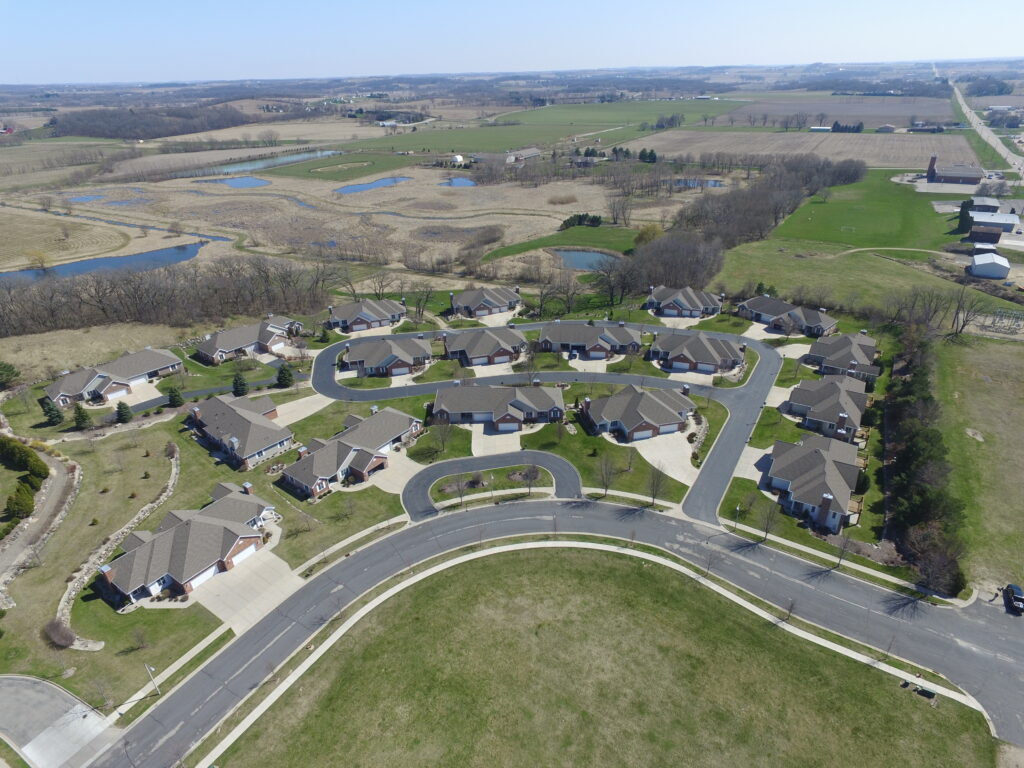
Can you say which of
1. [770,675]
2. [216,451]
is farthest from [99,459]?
[770,675]

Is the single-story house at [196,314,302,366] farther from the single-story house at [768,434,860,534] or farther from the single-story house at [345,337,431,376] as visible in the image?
the single-story house at [768,434,860,534]

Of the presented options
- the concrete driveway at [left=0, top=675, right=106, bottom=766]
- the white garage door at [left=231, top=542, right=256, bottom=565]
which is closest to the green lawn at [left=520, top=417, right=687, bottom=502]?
the white garage door at [left=231, top=542, right=256, bottom=565]

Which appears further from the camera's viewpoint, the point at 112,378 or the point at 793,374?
the point at 793,374

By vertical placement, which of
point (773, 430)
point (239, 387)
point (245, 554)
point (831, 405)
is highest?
point (239, 387)

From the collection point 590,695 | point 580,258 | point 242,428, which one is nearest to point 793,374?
point 590,695

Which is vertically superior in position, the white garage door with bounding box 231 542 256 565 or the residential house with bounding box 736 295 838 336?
the residential house with bounding box 736 295 838 336

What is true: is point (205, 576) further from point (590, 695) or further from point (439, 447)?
point (590, 695)

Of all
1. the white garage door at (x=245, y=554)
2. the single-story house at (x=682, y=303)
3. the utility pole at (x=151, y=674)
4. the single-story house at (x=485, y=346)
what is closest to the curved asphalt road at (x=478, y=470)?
the white garage door at (x=245, y=554)
